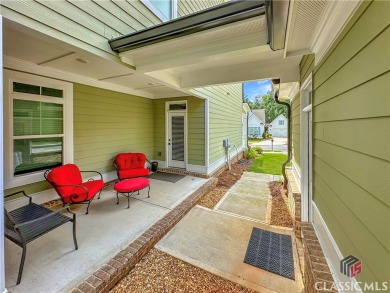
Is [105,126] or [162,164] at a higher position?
[105,126]

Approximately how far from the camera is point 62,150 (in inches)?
165

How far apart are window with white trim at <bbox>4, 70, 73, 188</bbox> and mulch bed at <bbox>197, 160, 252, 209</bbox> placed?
3522mm

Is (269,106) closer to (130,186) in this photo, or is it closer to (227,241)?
(130,186)

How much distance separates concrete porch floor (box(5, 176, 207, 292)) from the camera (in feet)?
6.73

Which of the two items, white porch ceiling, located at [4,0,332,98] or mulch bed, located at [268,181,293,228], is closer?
white porch ceiling, located at [4,0,332,98]

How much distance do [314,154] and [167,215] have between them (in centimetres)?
274

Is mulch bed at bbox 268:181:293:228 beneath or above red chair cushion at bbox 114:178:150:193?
beneath

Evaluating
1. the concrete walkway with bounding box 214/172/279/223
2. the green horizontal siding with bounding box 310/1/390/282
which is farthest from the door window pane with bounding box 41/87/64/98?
the green horizontal siding with bounding box 310/1/390/282

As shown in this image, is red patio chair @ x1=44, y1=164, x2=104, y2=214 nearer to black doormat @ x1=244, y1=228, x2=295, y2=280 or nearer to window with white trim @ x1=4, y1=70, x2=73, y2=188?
window with white trim @ x1=4, y1=70, x2=73, y2=188

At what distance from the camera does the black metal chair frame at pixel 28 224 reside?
202cm

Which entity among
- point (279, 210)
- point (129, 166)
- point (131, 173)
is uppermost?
point (129, 166)

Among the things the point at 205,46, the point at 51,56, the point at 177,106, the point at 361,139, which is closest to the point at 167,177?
the point at 177,106

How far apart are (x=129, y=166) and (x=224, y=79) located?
3743mm

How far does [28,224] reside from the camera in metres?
2.25
